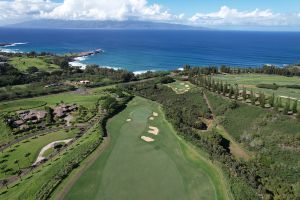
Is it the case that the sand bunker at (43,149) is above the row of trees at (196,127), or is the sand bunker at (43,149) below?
below

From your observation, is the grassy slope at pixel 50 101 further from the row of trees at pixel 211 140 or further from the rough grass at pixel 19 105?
the row of trees at pixel 211 140

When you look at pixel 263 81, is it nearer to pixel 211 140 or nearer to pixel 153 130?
pixel 211 140

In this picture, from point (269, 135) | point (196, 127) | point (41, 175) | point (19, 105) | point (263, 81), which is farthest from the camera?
point (263, 81)

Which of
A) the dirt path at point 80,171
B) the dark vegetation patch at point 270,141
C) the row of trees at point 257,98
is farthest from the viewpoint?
the row of trees at point 257,98

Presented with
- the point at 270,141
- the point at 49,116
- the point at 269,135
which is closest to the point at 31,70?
the point at 49,116

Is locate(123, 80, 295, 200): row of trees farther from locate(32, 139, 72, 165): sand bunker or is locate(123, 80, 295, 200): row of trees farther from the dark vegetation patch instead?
locate(32, 139, 72, 165): sand bunker

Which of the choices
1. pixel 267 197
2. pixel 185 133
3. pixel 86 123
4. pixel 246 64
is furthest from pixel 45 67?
pixel 267 197

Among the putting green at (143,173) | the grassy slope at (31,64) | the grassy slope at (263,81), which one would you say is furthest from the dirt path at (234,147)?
the grassy slope at (31,64)
